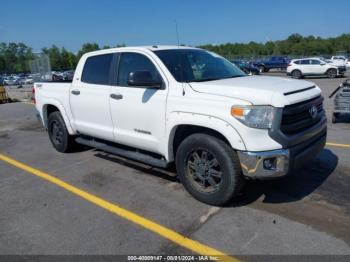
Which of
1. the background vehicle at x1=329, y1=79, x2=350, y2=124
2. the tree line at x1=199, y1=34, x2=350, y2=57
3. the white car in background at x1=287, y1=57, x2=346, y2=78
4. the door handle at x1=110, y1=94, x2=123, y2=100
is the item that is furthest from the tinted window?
the tree line at x1=199, y1=34, x2=350, y2=57

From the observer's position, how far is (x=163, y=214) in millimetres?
4090

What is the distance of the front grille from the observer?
12.2 feet

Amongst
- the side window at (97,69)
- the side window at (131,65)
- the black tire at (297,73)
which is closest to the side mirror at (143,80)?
the side window at (131,65)

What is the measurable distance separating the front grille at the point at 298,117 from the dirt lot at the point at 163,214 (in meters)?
0.95

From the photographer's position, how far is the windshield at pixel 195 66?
4609mm

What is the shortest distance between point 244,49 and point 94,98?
110202mm

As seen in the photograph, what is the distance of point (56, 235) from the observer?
12.2ft

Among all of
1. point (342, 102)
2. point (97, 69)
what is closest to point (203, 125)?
point (97, 69)

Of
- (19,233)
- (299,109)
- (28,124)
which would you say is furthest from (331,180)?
(28,124)

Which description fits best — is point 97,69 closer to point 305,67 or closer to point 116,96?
point 116,96

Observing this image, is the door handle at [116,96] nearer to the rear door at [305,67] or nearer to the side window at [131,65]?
the side window at [131,65]

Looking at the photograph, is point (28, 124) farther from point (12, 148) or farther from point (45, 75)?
point (45, 75)

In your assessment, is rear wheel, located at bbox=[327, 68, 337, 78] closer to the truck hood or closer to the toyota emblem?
the truck hood

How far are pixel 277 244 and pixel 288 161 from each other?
0.87 metres
